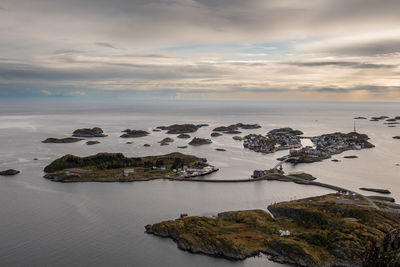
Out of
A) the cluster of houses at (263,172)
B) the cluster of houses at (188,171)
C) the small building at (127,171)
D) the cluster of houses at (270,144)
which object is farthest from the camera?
the cluster of houses at (270,144)

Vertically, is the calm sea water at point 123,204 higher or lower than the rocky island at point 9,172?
lower

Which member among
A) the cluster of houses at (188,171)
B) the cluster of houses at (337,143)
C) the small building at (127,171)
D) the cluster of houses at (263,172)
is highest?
the small building at (127,171)

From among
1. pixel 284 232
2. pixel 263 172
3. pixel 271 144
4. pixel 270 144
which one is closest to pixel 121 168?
pixel 263 172

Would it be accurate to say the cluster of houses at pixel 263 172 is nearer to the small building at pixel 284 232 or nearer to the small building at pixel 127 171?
the small building at pixel 127 171

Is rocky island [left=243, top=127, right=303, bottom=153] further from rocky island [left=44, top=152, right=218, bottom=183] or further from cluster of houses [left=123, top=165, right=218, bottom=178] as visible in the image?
cluster of houses [left=123, top=165, right=218, bottom=178]

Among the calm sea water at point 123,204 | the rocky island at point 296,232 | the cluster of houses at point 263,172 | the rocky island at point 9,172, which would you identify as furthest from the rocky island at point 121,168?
the rocky island at point 296,232

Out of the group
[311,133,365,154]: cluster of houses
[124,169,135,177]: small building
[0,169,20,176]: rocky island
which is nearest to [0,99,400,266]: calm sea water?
[0,169,20,176]: rocky island

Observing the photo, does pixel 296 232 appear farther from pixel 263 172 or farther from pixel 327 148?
pixel 327 148
